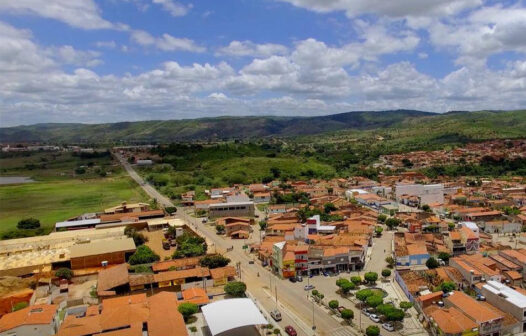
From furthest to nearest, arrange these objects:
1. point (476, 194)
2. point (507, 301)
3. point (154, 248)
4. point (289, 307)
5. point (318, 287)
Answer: point (476, 194) → point (154, 248) → point (318, 287) → point (289, 307) → point (507, 301)

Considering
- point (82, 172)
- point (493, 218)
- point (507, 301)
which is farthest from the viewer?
point (82, 172)

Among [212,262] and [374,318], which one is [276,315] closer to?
[374,318]

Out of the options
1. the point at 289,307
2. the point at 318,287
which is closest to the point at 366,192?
the point at 318,287

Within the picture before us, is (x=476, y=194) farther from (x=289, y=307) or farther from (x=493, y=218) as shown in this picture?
(x=289, y=307)

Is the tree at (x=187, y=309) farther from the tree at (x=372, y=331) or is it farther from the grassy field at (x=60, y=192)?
the grassy field at (x=60, y=192)

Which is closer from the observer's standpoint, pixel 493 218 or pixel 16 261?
pixel 16 261

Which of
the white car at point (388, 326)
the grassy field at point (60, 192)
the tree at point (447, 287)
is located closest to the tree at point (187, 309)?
the white car at point (388, 326)
